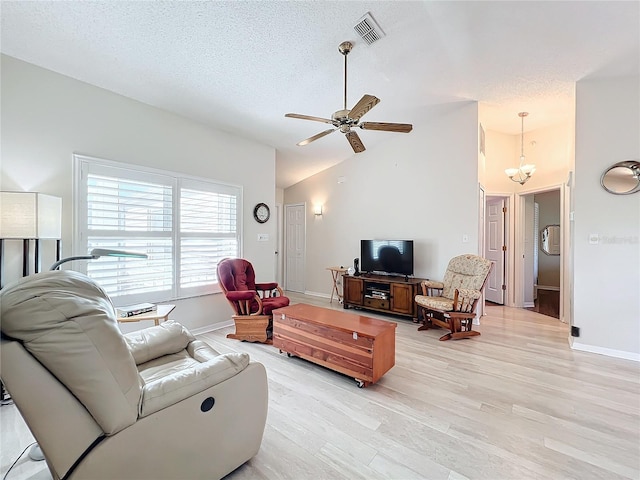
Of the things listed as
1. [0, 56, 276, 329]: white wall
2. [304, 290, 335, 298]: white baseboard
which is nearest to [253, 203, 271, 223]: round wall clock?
[0, 56, 276, 329]: white wall

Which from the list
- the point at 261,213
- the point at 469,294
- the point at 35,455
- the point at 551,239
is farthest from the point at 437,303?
the point at 551,239

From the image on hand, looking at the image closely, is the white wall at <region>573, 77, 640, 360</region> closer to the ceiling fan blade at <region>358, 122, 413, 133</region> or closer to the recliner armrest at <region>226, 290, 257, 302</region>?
the ceiling fan blade at <region>358, 122, 413, 133</region>

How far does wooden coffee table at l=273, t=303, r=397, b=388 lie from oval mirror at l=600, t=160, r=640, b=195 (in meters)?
2.96

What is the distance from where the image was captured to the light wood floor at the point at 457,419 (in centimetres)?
155

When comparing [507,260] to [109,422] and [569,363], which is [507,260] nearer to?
[569,363]

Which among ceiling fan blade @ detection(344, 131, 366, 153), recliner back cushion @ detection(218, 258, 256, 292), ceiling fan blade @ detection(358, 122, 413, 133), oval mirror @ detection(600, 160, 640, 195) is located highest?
ceiling fan blade @ detection(358, 122, 413, 133)

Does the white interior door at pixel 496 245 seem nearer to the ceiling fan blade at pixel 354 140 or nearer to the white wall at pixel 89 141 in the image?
the ceiling fan blade at pixel 354 140

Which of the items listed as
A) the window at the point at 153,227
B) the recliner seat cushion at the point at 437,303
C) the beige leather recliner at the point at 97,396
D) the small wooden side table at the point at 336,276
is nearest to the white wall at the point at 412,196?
the small wooden side table at the point at 336,276

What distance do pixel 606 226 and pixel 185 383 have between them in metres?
4.34

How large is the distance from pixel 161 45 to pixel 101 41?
1.52ft

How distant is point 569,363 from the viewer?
2.83 meters

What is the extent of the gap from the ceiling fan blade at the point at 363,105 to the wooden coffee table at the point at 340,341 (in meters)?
1.86

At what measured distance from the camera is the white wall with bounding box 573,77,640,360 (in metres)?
2.98

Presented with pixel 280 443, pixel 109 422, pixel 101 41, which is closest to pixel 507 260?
pixel 280 443
